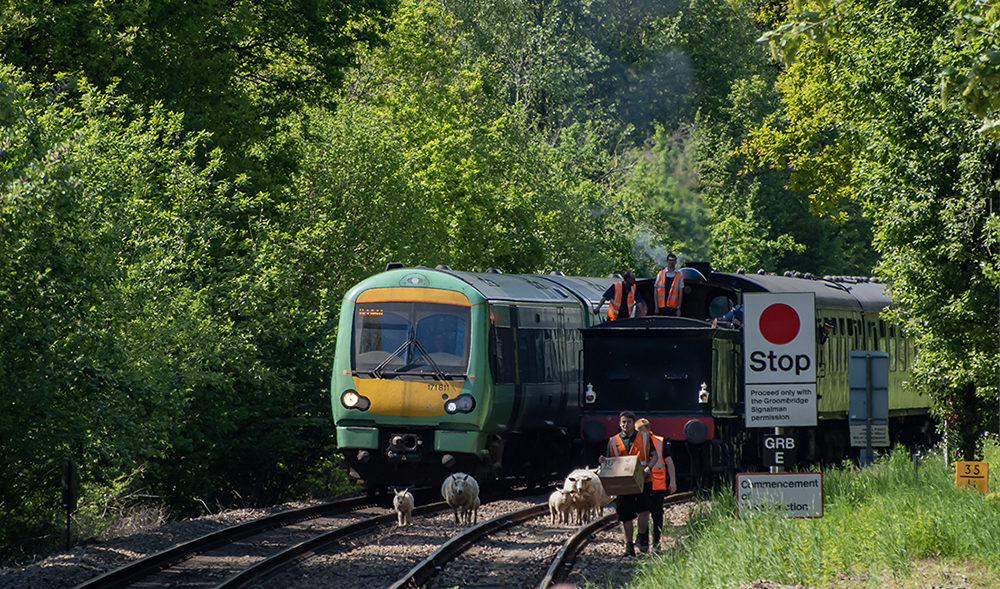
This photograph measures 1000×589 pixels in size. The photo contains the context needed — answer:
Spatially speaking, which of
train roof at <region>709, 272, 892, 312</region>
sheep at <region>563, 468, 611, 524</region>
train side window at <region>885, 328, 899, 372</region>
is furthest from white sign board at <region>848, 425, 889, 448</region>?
train side window at <region>885, 328, 899, 372</region>

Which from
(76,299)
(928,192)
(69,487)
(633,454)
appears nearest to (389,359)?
(76,299)

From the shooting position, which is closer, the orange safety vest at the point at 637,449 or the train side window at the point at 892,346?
the orange safety vest at the point at 637,449

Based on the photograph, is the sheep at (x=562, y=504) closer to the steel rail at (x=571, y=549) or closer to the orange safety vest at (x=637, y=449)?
the steel rail at (x=571, y=549)

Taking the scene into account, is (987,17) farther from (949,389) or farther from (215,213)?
(215,213)

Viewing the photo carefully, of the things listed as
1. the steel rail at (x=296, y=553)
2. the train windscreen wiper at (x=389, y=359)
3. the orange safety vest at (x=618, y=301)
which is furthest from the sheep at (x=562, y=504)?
the orange safety vest at (x=618, y=301)

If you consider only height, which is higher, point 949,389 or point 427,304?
point 427,304

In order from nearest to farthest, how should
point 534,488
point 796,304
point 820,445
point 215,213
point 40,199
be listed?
point 796,304
point 40,199
point 534,488
point 820,445
point 215,213

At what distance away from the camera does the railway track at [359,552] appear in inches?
511

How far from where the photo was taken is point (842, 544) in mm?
11336

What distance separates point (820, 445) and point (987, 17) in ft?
53.6

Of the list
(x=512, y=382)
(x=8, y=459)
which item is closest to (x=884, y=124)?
(x=512, y=382)

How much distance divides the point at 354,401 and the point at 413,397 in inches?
35.9

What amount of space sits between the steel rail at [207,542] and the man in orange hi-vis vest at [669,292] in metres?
5.59

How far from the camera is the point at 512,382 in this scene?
19.8 m
